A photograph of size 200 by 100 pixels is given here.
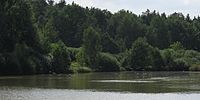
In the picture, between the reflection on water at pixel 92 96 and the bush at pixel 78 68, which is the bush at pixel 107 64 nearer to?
the bush at pixel 78 68

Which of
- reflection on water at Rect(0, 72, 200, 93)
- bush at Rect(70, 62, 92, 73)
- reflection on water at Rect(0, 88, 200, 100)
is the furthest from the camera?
bush at Rect(70, 62, 92, 73)

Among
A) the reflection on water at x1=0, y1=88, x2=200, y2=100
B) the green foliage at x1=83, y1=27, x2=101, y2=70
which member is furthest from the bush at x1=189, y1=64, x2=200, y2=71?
the reflection on water at x1=0, y1=88, x2=200, y2=100

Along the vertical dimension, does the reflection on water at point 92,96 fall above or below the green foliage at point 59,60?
below

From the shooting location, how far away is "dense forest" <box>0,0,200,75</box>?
347 ft

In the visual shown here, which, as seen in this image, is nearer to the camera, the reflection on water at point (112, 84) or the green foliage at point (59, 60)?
the reflection on water at point (112, 84)

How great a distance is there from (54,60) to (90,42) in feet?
76.4

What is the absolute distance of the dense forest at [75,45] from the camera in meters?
106

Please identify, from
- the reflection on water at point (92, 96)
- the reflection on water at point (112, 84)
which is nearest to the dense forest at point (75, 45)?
the reflection on water at point (112, 84)

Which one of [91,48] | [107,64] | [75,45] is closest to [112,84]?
[91,48]

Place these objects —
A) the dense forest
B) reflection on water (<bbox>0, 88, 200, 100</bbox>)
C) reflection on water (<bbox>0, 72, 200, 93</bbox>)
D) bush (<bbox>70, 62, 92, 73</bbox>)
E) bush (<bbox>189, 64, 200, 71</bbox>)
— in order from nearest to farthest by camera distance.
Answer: reflection on water (<bbox>0, 88, 200, 100</bbox>) < reflection on water (<bbox>0, 72, 200, 93</bbox>) < the dense forest < bush (<bbox>70, 62, 92, 73</bbox>) < bush (<bbox>189, 64, 200, 71</bbox>)

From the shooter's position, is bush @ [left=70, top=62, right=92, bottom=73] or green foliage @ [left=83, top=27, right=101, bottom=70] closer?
bush @ [left=70, top=62, right=92, bottom=73]

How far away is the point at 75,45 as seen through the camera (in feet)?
584

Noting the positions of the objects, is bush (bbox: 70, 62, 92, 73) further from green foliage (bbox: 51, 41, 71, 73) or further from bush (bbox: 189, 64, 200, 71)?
bush (bbox: 189, 64, 200, 71)

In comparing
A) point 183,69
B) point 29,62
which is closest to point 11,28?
point 29,62
